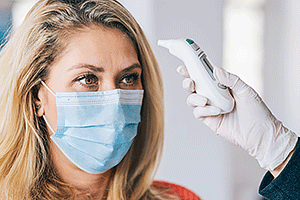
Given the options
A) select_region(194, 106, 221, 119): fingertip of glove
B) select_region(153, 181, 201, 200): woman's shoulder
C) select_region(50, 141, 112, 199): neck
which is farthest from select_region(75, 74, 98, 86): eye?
select_region(153, 181, 201, 200): woman's shoulder

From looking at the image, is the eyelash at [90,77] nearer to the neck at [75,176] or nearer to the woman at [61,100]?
the woman at [61,100]

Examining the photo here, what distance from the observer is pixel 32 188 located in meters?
1.08

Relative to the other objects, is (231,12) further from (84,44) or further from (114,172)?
(114,172)

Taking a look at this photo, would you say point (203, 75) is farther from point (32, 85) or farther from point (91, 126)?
point (32, 85)

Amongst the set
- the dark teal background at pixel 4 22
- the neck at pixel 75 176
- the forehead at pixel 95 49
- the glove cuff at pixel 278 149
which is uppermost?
the dark teal background at pixel 4 22

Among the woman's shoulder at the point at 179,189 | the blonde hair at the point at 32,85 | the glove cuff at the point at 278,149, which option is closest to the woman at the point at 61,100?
the blonde hair at the point at 32,85

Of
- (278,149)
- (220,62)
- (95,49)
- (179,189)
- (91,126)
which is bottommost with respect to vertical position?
(179,189)

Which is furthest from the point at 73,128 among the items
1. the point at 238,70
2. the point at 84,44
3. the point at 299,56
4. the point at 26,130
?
the point at 299,56

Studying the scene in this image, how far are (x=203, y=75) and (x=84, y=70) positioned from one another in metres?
0.41

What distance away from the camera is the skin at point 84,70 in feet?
3.46

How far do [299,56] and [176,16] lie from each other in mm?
859

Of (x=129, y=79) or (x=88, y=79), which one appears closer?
(x=88, y=79)

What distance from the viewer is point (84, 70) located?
3.47 ft

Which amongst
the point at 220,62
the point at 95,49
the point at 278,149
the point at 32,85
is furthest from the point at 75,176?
the point at 220,62
